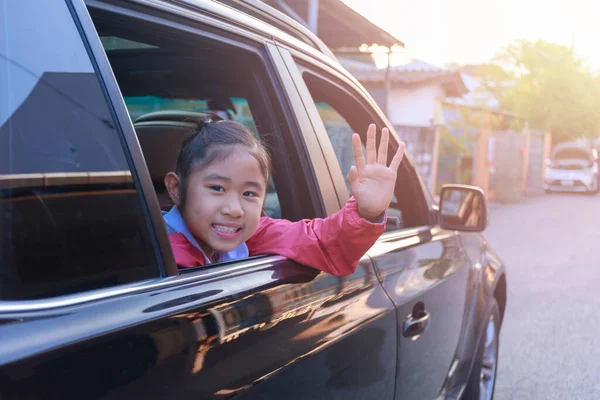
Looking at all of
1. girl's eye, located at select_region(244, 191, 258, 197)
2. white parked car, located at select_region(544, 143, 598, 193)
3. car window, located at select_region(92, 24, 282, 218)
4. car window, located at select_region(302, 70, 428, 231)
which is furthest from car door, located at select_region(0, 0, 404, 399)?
white parked car, located at select_region(544, 143, 598, 193)

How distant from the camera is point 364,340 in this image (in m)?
1.92

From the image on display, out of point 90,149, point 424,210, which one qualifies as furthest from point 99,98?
point 424,210

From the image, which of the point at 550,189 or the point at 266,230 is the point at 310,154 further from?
the point at 550,189

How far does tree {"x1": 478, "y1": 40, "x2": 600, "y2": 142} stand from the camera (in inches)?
1329

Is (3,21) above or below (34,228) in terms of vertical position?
above

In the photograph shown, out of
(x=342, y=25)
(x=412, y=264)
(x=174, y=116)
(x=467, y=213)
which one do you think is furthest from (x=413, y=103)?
(x=412, y=264)

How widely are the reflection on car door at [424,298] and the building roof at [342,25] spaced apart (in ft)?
23.0

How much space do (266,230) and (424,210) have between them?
111 centimetres

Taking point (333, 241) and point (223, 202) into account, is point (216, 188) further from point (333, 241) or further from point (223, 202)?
point (333, 241)

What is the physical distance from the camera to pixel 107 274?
1270 millimetres

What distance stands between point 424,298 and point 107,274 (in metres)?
1.38

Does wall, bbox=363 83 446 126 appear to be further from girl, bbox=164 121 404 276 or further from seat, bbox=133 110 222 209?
girl, bbox=164 121 404 276

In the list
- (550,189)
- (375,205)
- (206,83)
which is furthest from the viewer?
(550,189)

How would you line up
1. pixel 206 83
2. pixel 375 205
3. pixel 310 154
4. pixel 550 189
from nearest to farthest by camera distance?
1. pixel 375 205
2. pixel 310 154
3. pixel 206 83
4. pixel 550 189
